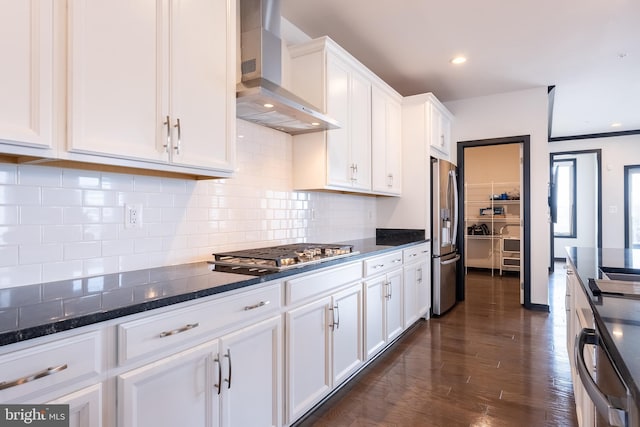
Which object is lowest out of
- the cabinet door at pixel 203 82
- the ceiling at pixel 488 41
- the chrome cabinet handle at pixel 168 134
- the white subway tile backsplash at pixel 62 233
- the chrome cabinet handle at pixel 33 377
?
the chrome cabinet handle at pixel 33 377

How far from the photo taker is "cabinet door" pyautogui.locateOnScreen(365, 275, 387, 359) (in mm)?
2672

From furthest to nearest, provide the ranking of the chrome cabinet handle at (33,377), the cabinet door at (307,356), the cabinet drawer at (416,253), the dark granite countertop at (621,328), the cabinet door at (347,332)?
the cabinet drawer at (416,253)
the cabinet door at (347,332)
the cabinet door at (307,356)
the chrome cabinet handle at (33,377)
the dark granite countertop at (621,328)

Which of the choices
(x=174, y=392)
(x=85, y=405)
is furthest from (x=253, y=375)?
(x=85, y=405)

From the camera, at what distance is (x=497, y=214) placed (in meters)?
6.97

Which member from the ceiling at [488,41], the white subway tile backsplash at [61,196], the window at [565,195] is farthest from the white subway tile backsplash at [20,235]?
the window at [565,195]

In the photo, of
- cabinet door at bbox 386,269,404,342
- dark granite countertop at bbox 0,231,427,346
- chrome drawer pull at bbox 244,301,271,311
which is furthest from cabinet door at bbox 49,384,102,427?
cabinet door at bbox 386,269,404,342

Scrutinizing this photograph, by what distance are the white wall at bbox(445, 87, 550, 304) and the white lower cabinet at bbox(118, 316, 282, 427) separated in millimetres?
3938

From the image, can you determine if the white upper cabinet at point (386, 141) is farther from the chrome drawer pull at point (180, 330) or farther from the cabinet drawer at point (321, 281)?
the chrome drawer pull at point (180, 330)

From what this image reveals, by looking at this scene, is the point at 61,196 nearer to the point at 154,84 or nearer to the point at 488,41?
the point at 154,84

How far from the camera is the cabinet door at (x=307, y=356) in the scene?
187cm

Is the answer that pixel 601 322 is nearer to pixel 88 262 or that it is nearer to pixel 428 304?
pixel 88 262

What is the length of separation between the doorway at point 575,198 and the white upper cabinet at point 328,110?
19.6 ft

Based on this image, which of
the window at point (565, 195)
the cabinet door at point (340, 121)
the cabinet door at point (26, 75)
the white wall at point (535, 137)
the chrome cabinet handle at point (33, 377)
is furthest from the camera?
the window at point (565, 195)

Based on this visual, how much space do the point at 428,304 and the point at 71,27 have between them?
3.80m
